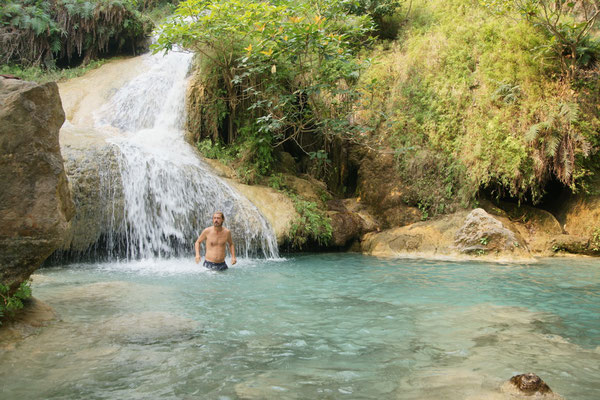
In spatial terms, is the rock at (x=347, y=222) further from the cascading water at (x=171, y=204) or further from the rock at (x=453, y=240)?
the cascading water at (x=171, y=204)

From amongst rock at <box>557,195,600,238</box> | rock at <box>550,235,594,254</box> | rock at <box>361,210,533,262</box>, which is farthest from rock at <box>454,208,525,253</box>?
rock at <box>557,195,600,238</box>

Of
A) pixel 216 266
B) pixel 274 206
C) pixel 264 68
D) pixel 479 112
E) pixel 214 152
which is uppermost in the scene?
pixel 264 68

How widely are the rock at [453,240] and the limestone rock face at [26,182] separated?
773cm

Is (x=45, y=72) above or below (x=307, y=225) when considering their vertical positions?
above

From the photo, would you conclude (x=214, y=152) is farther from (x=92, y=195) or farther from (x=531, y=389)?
(x=531, y=389)

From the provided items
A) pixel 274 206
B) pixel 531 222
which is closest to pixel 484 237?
pixel 531 222

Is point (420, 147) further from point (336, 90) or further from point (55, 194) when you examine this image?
point (55, 194)

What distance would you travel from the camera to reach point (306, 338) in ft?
13.3

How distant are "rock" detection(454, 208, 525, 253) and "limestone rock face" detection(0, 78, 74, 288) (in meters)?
8.19

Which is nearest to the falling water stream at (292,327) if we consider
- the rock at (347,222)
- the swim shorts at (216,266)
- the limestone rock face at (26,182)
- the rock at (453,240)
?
the swim shorts at (216,266)

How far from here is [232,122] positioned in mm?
12672

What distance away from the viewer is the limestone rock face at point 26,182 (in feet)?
12.3

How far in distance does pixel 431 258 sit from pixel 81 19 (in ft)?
48.1

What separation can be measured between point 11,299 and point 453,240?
8613 mm
